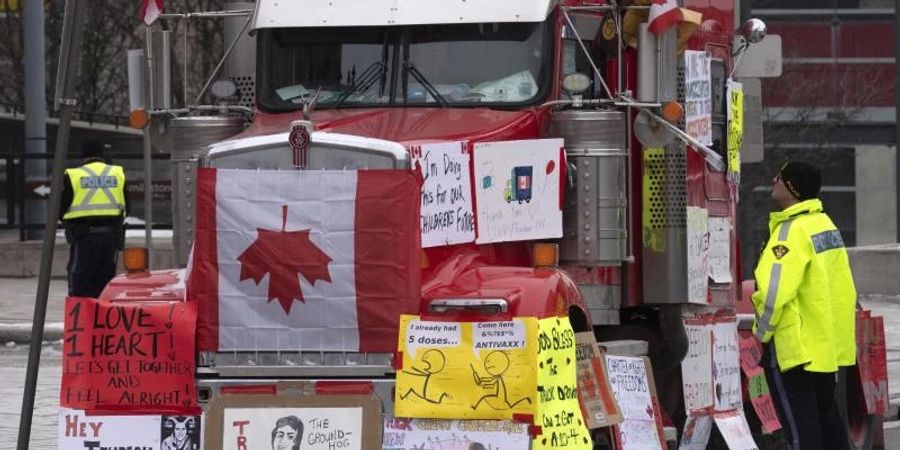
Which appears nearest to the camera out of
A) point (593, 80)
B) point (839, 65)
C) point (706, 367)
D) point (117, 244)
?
point (593, 80)

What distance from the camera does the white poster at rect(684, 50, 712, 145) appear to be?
36.0 ft

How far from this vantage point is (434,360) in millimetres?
8312

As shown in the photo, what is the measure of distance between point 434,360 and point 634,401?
1.77 m

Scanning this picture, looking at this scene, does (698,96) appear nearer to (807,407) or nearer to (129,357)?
(807,407)

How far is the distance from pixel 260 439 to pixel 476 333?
999 millimetres

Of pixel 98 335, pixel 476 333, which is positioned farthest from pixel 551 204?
pixel 98 335

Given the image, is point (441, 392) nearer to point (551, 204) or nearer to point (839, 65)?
point (551, 204)

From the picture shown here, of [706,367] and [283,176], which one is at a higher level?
[283,176]

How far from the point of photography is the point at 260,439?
845 cm

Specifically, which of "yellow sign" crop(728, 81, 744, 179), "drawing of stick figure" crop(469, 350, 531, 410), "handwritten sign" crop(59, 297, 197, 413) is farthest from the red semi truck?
"yellow sign" crop(728, 81, 744, 179)

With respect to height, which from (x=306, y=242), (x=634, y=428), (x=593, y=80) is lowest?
(x=634, y=428)

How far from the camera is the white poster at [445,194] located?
8914 mm

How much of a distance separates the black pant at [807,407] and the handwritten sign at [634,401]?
86cm

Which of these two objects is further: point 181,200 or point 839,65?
point 839,65
